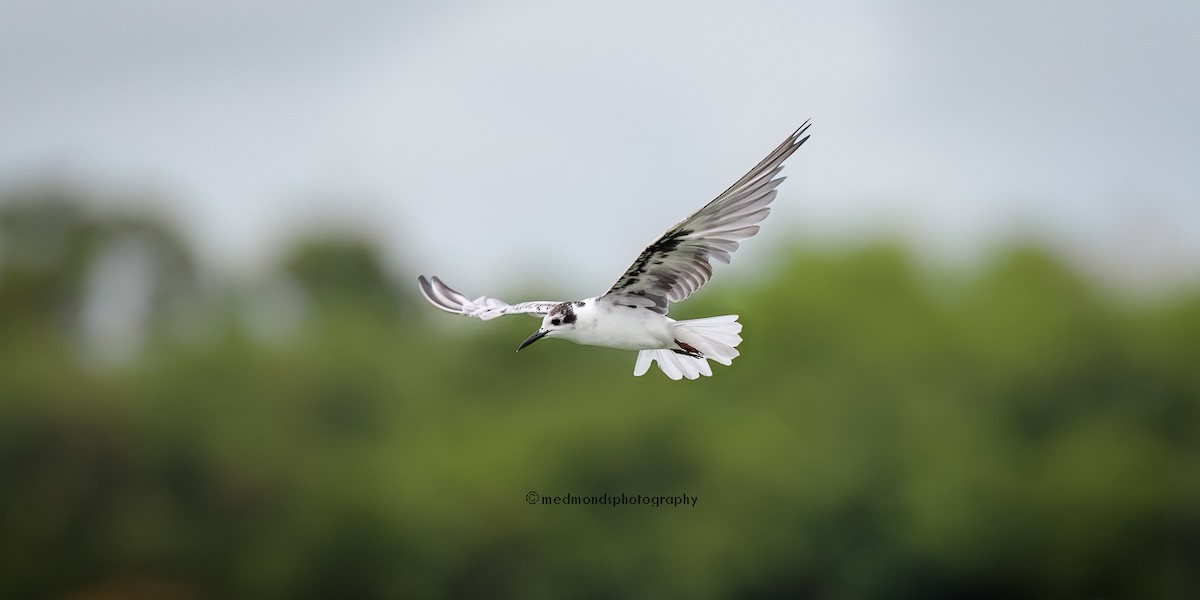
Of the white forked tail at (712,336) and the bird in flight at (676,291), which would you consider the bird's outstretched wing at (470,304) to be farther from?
the white forked tail at (712,336)

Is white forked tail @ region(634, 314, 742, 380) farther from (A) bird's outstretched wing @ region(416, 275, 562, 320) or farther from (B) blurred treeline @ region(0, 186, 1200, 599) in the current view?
(B) blurred treeline @ region(0, 186, 1200, 599)

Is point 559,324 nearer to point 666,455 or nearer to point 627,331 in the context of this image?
point 627,331

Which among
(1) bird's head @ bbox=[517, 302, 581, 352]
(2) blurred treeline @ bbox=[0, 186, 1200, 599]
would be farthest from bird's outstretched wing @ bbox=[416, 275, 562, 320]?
(2) blurred treeline @ bbox=[0, 186, 1200, 599]

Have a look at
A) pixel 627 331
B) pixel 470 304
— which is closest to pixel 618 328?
pixel 627 331

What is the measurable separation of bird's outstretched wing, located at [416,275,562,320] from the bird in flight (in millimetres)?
394

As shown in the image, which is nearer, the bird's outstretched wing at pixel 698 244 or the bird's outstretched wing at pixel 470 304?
the bird's outstretched wing at pixel 698 244

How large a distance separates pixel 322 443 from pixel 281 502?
256 cm

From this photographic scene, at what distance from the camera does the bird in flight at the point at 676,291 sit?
30.2 feet

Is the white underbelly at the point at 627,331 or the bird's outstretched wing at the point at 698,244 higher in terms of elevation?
the bird's outstretched wing at the point at 698,244

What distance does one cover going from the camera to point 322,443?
4616 centimetres

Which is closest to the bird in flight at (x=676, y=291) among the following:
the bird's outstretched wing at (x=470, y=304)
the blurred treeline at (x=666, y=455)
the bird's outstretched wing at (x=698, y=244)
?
the bird's outstretched wing at (x=698, y=244)

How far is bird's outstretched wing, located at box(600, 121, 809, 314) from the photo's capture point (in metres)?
9.02

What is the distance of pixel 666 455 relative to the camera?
3794cm

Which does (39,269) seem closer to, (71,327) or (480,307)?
A: (71,327)
